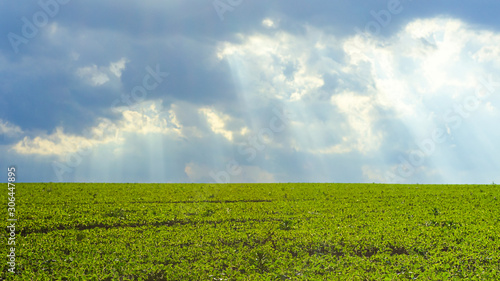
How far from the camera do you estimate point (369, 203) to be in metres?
24.3

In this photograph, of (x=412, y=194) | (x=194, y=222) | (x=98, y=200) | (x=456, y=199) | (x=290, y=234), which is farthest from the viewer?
(x=412, y=194)

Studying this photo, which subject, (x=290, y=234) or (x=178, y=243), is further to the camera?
(x=290, y=234)

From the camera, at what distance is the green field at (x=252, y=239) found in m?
11.7

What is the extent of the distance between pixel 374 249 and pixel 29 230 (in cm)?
1565

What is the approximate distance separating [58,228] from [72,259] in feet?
16.8

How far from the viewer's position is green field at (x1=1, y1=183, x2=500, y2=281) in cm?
1170

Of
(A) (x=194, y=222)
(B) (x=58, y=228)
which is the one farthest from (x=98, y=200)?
(A) (x=194, y=222)

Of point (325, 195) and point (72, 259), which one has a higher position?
point (325, 195)

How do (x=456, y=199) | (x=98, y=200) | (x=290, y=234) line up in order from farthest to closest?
(x=456, y=199) < (x=98, y=200) < (x=290, y=234)

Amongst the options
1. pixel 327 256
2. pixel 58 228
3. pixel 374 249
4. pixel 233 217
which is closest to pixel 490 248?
pixel 374 249

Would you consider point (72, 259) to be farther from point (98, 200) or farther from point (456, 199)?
point (456, 199)

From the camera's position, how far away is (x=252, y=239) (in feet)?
48.9

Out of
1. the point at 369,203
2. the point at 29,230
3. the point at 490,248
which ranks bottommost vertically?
the point at 490,248

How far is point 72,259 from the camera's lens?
1248cm
